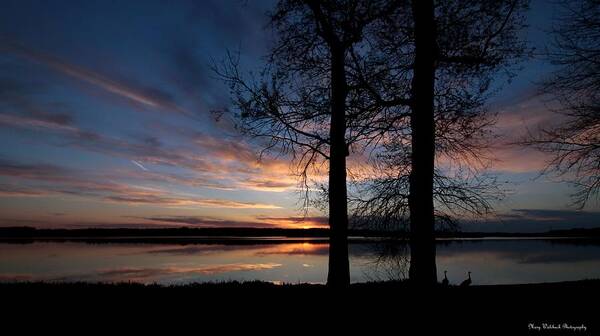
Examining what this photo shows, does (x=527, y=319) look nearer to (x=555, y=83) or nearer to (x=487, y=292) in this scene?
(x=487, y=292)

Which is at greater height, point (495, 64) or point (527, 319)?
point (495, 64)

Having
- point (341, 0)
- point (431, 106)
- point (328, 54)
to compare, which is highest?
point (341, 0)

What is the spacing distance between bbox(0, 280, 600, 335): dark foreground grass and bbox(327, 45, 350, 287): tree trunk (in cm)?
99

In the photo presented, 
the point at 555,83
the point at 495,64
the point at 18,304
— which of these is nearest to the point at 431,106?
the point at 495,64

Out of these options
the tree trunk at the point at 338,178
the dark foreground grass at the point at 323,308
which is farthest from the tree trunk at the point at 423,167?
the tree trunk at the point at 338,178

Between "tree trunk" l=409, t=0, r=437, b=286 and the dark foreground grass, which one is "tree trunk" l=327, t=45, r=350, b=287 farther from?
"tree trunk" l=409, t=0, r=437, b=286

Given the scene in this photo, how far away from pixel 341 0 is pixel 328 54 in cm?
182

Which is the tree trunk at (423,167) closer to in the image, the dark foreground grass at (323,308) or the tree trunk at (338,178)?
the dark foreground grass at (323,308)

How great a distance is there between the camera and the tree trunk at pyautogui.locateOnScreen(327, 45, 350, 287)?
13.6 metres

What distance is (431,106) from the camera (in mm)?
9930

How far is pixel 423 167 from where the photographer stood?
9.77 meters

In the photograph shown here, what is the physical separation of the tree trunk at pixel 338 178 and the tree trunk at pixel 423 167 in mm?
3761

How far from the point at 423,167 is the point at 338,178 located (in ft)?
Answer: 14.3

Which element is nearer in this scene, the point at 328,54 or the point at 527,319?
the point at 527,319
